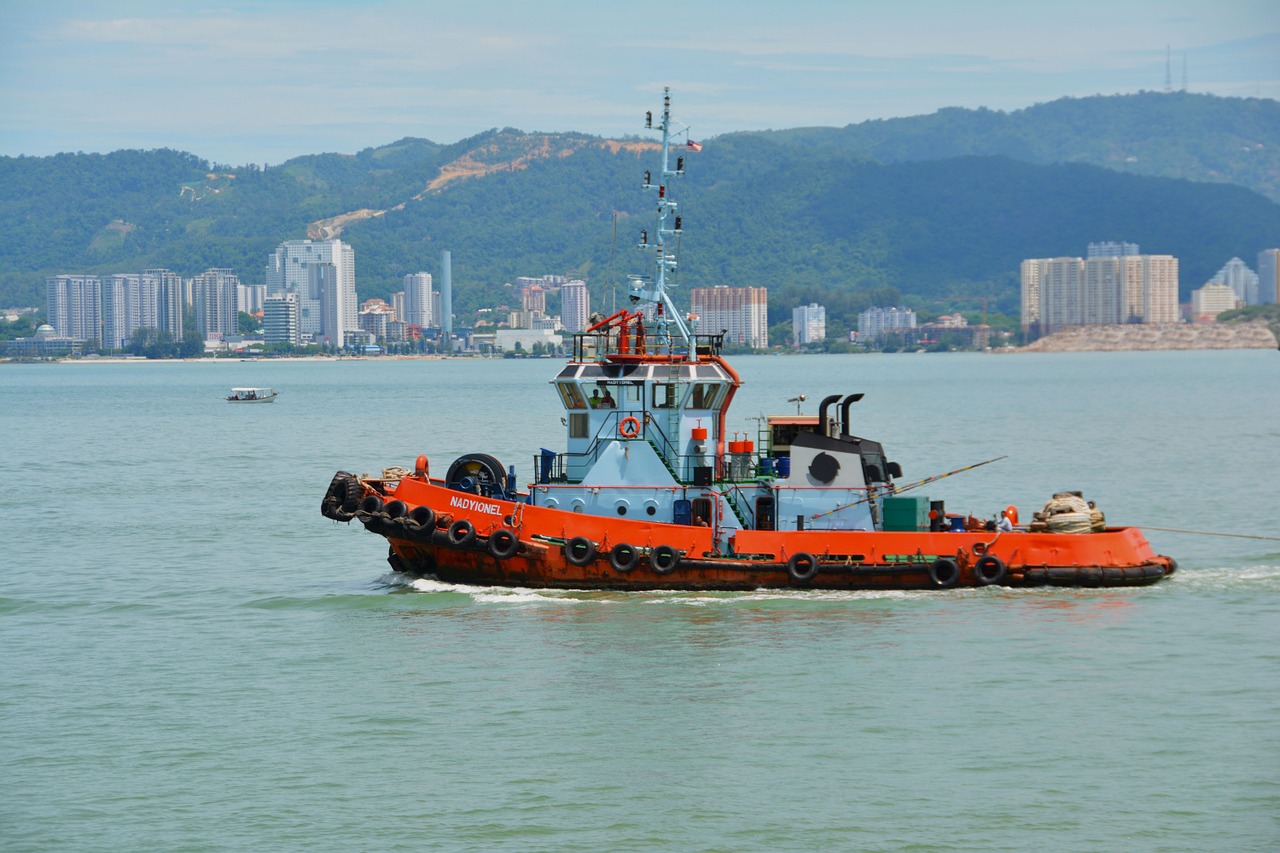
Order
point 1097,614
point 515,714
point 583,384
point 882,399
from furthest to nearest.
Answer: point 882,399, point 583,384, point 1097,614, point 515,714

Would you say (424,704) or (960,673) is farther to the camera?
(960,673)

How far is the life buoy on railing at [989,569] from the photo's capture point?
23.0 metres

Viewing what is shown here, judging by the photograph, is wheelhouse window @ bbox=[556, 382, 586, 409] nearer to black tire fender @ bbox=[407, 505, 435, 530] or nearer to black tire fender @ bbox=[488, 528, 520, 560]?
black tire fender @ bbox=[488, 528, 520, 560]

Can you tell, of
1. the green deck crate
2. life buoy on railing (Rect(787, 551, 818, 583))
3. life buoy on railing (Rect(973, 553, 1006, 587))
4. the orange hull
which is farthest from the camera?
the green deck crate

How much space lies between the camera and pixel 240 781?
15.8 meters

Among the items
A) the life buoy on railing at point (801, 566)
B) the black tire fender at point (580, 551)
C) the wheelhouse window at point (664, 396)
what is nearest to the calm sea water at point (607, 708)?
the life buoy on railing at point (801, 566)

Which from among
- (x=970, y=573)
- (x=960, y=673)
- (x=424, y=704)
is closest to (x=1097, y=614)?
(x=970, y=573)

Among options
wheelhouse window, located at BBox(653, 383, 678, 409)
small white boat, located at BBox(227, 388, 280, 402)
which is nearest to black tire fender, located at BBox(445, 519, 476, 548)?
wheelhouse window, located at BBox(653, 383, 678, 409)

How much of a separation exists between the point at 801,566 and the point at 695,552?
1.51 m

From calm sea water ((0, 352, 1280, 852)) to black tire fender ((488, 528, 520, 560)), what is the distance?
0.71 m

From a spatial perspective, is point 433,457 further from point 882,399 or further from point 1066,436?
point 882,399

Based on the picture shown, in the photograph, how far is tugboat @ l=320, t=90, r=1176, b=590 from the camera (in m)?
22.9

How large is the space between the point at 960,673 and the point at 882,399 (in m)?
74.2

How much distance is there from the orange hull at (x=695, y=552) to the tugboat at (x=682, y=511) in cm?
2
